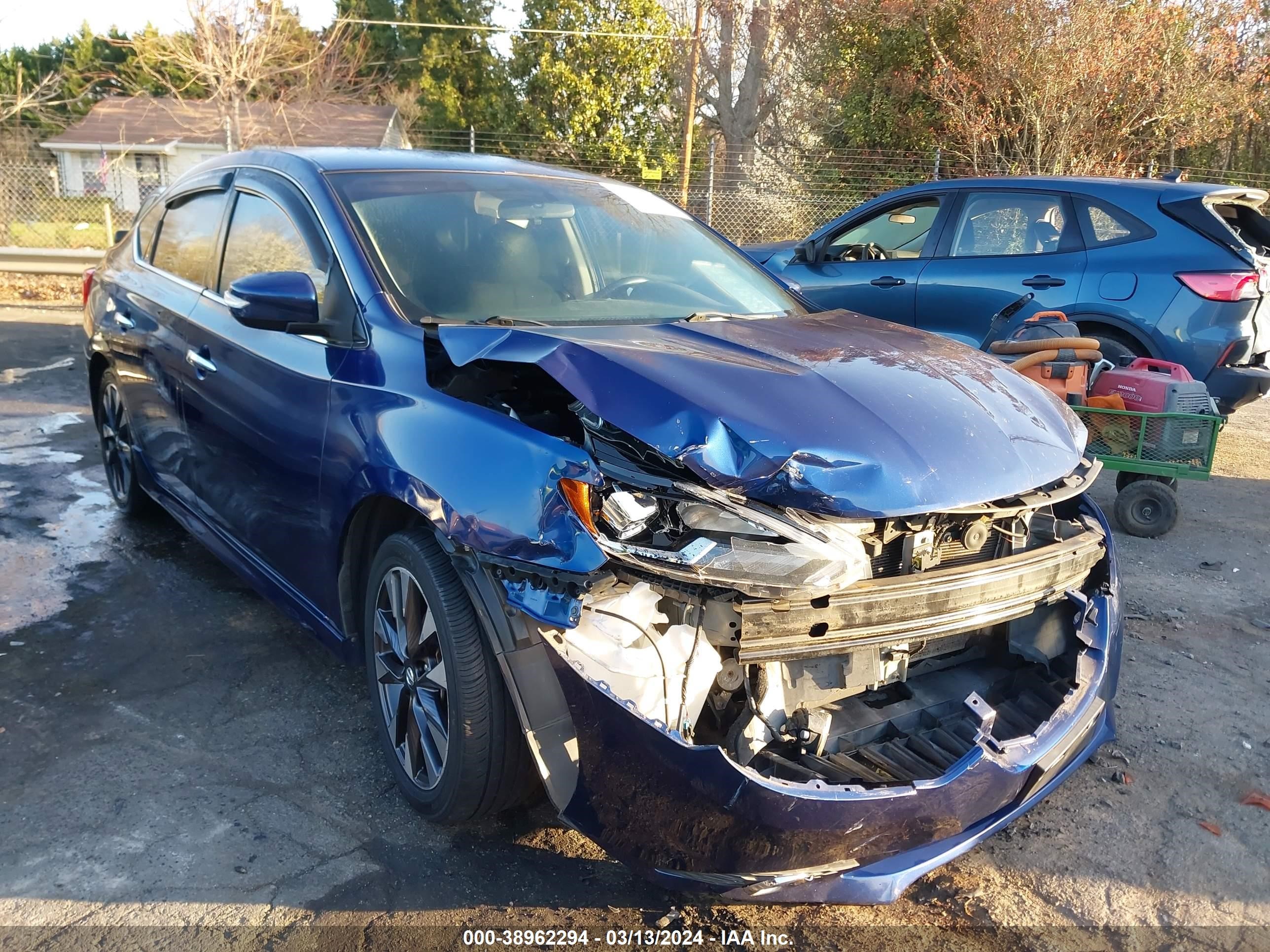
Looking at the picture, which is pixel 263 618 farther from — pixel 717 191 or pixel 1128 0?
pixel 1128 0

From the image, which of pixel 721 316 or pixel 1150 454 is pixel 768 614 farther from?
pixel 1150 454

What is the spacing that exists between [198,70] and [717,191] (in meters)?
9.76

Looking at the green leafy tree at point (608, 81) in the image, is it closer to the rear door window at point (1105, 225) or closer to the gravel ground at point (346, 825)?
the rear door window at point (1105, 225)

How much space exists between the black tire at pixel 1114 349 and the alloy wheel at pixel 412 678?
504 centimetres

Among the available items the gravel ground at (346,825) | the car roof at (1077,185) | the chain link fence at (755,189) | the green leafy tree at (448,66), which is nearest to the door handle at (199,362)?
the gravel ground at (346,825)

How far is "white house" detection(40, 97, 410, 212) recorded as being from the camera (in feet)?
84.1

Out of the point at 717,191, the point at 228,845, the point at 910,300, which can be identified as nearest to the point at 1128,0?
the point at 717,191

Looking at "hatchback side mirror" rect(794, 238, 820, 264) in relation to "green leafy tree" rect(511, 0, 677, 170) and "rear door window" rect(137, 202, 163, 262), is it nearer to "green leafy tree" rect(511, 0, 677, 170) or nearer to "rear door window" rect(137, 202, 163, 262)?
"rear door window" rect(137, 202, 163, 262)

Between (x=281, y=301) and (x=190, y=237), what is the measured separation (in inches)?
64.4

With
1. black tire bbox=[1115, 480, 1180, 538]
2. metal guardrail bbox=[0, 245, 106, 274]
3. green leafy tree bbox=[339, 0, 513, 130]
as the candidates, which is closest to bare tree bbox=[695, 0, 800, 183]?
green leafy tree bbox=[339, 0, 513, 130]

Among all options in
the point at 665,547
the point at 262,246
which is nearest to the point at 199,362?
the point at 262,246

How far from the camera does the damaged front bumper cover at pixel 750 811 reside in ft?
6.63

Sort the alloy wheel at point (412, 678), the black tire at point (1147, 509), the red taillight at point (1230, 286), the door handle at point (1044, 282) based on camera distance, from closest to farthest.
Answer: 1. the alloy wheel at point (412, 678)
2. the black tire at point (1147, 509)
3. the red taillight at point (1230, 286)
4. the door handle at point (1044, 282)

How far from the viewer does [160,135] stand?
3300 cm
